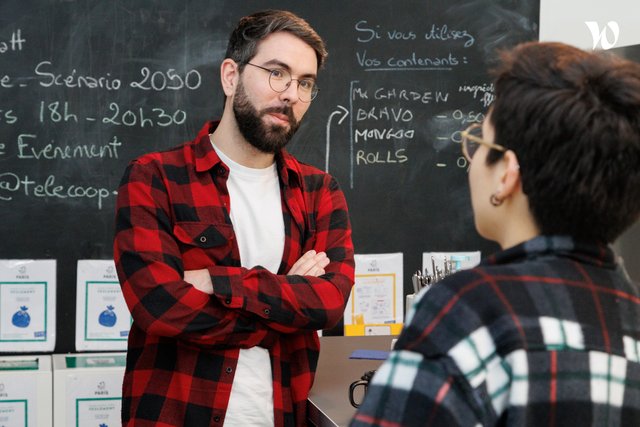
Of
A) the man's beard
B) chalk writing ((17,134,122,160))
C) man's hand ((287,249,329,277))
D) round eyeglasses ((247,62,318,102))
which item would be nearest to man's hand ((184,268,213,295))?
man's hand ((287,249,329,277))

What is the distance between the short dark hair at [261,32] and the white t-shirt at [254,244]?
265mm

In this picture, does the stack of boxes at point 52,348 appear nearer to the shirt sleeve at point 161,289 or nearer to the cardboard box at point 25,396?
the cardboard box at point 25,396

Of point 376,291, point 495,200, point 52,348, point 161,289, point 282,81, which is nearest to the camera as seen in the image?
point 495,200

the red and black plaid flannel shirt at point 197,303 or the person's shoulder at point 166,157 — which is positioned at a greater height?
the person's shoulder at point 166,157

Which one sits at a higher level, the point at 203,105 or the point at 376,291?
the point at 203,105

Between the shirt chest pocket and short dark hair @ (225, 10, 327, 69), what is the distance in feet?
1.52

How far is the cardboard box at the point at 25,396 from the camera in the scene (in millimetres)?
3199

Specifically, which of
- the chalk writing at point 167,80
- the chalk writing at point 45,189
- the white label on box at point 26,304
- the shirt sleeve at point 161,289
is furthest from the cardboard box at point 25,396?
the shirt sleeve at point 161,289

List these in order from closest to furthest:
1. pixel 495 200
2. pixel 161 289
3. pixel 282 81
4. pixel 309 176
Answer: pixel 495 200 → pixel 161 289 → pixel 282 81 → pixel 309 176

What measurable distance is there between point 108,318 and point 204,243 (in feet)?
4.25

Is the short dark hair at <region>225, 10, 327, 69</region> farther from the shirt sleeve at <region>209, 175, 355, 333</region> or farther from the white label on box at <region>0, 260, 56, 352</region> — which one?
the white label on box at <region>0, 260, 56, 352</region>

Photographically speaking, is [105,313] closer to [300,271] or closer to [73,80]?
[73,80]

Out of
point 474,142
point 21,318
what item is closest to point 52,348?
point 21,318

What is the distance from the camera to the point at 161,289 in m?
2.10
